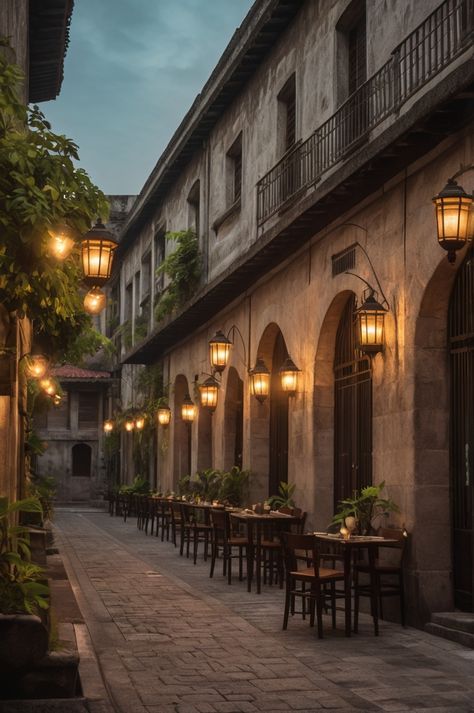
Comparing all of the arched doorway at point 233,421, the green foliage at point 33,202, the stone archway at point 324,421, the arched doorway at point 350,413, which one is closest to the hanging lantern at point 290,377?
the stone archway at point 324,421

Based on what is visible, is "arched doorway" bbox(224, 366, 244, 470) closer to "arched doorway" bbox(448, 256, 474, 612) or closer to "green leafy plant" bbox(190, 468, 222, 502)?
"green leafy plant" bbox(190, 468, 222, 502)

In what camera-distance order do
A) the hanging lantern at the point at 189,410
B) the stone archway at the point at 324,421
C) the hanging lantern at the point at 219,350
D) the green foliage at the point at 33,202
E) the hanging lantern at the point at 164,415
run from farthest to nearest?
the hanging lantern at the point at 164,415 < the hanging lantern at the point at 189,410 < the hanging lantern at the point at 219,350 < the stone archway at the point at 324,421 < the green foliage at the point at 33,202

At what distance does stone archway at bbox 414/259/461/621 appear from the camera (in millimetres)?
10727

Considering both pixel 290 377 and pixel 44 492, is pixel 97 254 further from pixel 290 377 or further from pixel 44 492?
pixel 44 492

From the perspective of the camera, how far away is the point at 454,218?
9672 millimetres

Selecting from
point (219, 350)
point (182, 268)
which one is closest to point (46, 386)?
point (219, 350)

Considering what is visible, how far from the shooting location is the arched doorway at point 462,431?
34.7 ft

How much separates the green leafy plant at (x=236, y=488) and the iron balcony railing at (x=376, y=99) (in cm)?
477

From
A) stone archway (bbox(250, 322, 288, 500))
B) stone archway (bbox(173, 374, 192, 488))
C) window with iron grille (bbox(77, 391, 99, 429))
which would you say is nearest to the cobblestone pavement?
stone archway (bbox(250, 322, 288, 500))

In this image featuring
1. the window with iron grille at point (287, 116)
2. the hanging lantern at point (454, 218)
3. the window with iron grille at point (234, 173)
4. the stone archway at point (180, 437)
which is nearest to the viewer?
the hanging lantern at point (454, 218)

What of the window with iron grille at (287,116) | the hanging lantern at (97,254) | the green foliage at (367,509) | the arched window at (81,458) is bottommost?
the green foliage at (367,509)

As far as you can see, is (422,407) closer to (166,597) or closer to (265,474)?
(166,597)

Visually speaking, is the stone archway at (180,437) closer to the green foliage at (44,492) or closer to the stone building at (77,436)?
the green foliage at (44,492)

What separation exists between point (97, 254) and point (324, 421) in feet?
17.6
